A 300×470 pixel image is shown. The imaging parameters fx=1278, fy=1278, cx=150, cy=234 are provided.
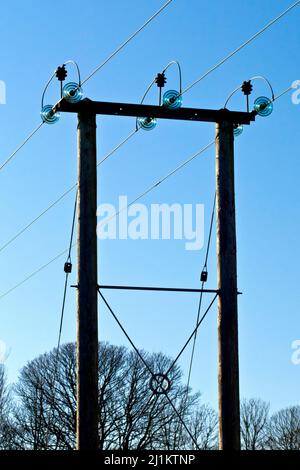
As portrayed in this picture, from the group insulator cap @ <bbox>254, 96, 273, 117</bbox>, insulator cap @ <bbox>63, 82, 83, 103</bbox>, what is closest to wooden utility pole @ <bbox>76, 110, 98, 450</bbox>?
insulator cap @ <bbox>63, 82, 83, 103</bbox>

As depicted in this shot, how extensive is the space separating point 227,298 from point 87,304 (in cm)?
167

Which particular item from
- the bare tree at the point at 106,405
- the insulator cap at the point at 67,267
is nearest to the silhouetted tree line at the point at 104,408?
the bare tree at the point at 106,405

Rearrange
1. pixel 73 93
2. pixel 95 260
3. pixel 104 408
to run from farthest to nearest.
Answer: pixel 104 408 → pixel 73 93 → pixel 95 260

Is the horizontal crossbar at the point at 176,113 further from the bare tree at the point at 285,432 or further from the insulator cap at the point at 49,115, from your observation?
the bare tree at the point at 285,432

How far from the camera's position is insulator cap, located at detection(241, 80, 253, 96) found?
16.0m

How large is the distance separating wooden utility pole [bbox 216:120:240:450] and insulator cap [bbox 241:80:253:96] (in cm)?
68

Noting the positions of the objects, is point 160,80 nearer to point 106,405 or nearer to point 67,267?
point 67,267

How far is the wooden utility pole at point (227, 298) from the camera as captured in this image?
48.3 feet

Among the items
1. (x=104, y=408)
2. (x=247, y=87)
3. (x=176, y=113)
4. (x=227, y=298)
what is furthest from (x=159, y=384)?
(x=104, y=408)

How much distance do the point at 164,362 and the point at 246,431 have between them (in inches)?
262

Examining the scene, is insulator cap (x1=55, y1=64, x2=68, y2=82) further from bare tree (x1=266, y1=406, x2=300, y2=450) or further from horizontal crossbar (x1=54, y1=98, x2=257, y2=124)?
bare tree (x1=266, y1=406, x2=300, y2=450)

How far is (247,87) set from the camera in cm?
1603
